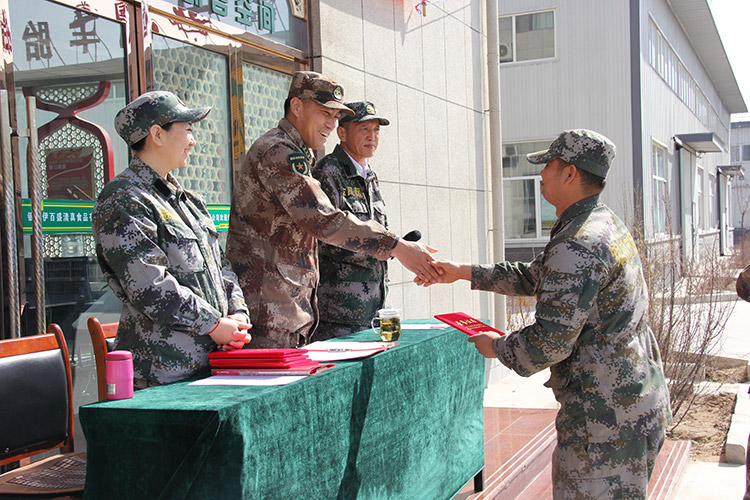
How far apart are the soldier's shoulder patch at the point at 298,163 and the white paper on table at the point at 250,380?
1057mm

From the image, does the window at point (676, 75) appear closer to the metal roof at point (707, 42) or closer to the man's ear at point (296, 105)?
the metal roof at point (707, 42)

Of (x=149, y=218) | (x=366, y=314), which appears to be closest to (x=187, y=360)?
(x=149, y=218)

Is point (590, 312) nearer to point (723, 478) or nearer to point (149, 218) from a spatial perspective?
point (149, 218)

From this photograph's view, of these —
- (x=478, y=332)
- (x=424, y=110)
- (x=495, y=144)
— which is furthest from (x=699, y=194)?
(x=478, y=332)

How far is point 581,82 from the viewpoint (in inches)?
723

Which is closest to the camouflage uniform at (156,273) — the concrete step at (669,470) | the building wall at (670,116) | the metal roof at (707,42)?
the concrete step at (669,470)

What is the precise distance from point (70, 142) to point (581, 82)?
16533 millimetres

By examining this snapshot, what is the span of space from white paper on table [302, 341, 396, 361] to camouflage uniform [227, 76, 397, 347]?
29 centimetres

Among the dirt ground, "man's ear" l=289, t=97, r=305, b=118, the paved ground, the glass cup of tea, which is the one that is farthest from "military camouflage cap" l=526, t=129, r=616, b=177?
the dirt ground

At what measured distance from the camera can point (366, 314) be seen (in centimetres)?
392

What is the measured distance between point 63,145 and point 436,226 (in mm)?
3970

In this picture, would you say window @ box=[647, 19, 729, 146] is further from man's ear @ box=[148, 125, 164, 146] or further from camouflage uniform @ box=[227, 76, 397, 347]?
man's ear @ box=[148, 125, 164, 146]

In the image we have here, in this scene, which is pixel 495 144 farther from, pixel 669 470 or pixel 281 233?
pixel 281 233

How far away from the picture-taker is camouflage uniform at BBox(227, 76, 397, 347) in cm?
325
